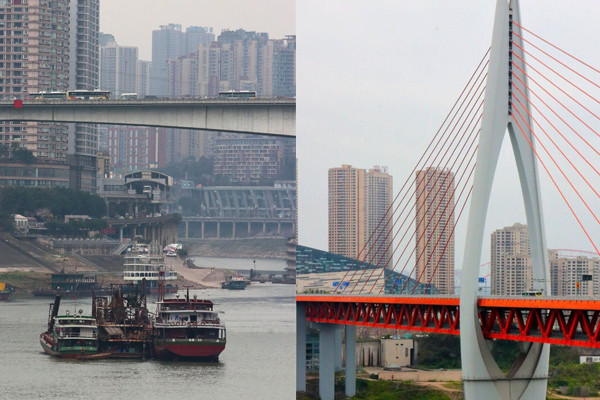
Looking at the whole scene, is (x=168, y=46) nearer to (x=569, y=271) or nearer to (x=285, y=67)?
(x=285, y=67)

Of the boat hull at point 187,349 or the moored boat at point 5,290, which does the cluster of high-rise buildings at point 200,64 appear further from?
the boat hull at point 187,349

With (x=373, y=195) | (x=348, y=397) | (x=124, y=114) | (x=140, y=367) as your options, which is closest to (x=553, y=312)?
(x=348, y=397)

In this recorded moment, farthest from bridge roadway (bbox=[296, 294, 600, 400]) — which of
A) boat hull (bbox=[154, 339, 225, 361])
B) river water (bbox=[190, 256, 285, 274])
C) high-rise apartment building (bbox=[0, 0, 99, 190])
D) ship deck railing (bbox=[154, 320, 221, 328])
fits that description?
high-rise apartment building (bbox=[0, 0, 99, 190])

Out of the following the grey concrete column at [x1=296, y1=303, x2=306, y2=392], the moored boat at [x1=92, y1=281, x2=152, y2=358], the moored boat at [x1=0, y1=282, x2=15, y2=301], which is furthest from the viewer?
the moored boat at [x1=0, y1=282, x2=15, y2=301]

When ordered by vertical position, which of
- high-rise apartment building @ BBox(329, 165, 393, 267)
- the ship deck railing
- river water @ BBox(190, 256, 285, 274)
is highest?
high-rise apartment building @ BBox(329, 165, 393, 267)

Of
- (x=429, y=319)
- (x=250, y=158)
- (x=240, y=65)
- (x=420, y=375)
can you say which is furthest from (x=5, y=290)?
(x=429, y=319)

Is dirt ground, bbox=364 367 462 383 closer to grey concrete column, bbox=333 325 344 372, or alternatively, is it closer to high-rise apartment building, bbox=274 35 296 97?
grey concrete column, bbox=333 325 344 372

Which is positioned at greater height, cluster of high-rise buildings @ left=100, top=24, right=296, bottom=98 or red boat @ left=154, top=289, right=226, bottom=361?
cluster of high-rise buildings @ left=100, top=24, right=296, bottom=98

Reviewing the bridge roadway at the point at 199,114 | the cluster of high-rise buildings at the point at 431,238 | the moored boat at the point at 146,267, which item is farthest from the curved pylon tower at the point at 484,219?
the moored boat at the point at 146,267

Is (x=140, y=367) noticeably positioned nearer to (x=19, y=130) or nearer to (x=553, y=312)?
(x=19, y=130)
